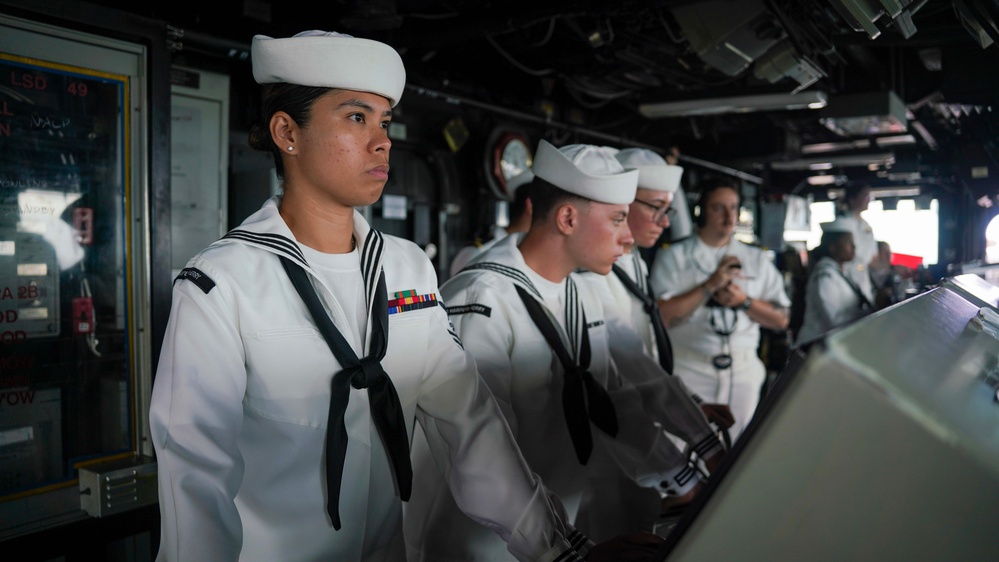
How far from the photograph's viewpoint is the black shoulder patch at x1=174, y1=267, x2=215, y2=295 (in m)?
1.27

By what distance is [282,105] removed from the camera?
1529mm

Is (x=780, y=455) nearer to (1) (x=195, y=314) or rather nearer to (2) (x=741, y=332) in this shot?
(1) (x=195, y=314)

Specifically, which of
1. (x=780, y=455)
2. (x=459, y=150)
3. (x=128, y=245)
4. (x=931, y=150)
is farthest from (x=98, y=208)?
(x=931, y=150)

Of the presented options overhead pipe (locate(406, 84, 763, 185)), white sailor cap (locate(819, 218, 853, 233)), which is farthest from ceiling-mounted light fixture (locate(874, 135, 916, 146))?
white sailor cap (locate(819, 218, 853, 233))

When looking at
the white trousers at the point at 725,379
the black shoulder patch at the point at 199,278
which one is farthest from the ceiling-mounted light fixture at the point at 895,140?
the black shoulder patch at the point at 199,278

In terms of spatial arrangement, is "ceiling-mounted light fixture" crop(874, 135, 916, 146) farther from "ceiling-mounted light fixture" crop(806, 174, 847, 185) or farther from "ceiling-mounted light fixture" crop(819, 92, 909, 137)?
"ceiling-mounted light fixture" crop(819, 92, 909, 137)

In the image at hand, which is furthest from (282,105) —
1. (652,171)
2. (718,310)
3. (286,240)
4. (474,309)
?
(718,310)

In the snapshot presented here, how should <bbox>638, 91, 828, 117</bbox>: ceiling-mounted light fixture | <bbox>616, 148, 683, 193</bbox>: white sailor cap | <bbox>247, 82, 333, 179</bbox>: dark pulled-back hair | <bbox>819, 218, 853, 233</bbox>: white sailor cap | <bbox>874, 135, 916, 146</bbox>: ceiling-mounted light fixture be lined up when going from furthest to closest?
1. <bbox>874, 135, 916, 146</bbox>: ceiling-mounted light fixture
2. <bbox>819, 218, 853, 233</bbox>: white sailor cap
3. <bbox>638, 91, 828, 117</bbox>: ceiling-mounted light fixture
4. <bbox>616, 148, 683, 193</bbox>: white sailor cap
5. <bbox>247, 82, 333, 179</bbox>: dark pulled-back hair

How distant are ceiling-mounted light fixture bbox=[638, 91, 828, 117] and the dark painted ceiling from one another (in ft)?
0.14

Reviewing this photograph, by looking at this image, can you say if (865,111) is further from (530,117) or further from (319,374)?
(319,374)

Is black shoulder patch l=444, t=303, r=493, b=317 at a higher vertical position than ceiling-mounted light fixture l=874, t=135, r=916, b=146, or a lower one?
lower

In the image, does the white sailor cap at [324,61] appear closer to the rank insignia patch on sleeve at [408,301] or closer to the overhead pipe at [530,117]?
the rank insignia patch on sleeve at [408,301]

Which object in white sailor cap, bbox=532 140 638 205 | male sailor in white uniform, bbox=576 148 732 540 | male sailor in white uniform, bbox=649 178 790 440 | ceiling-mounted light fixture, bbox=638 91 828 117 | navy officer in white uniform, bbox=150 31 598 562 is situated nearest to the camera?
navy officer in white uniform, bbox=150 31 598 562

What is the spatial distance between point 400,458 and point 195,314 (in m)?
0.50
